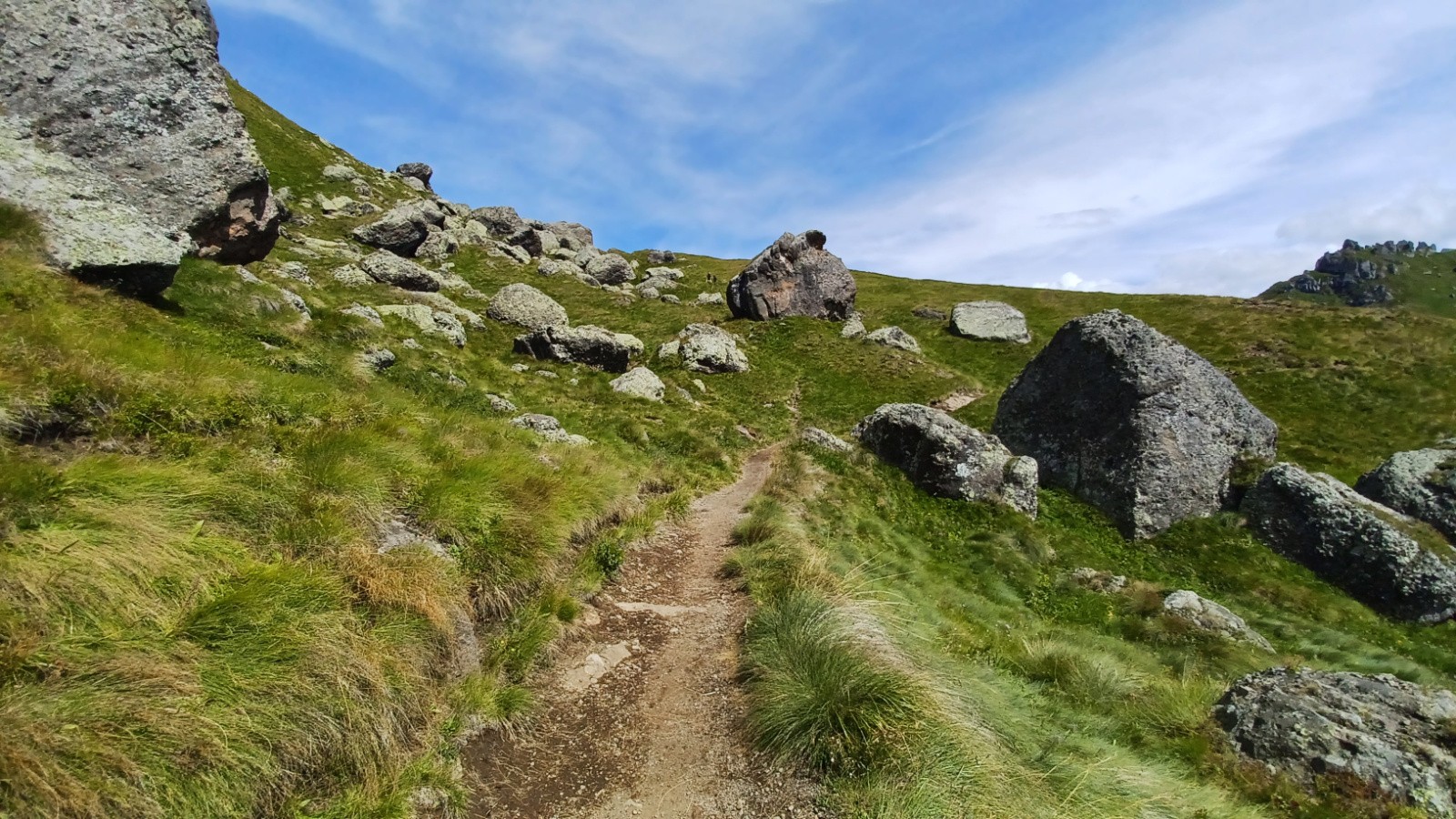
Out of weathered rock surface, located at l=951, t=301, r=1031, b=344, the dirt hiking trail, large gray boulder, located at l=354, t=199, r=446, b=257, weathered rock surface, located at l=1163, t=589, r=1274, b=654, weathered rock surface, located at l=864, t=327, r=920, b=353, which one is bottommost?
weathered rock surface, located at l=1163, t=589, r=1274, b=654

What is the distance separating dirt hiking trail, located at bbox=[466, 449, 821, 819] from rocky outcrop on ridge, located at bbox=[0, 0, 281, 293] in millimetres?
14243

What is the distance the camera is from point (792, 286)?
180 feet

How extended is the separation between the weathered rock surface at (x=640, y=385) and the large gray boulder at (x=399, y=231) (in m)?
30.8

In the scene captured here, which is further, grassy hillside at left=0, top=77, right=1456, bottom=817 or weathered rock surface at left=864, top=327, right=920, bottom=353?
weathered rock surface at left=864, top=327, right=920, bottom=353

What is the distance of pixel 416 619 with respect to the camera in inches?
316

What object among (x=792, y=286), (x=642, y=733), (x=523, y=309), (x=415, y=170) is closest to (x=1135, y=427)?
(x=642, y=733)

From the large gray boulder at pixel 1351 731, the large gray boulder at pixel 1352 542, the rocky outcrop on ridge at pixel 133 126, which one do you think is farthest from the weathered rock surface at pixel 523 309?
the large gray boulder at pixel 1351 731

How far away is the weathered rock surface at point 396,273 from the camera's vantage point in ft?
137

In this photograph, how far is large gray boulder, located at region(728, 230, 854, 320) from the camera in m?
54.6

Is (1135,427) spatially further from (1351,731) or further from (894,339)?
(894,339)

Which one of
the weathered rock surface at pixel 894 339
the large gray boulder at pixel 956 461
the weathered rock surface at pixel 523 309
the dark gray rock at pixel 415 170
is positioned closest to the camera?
the large gray boulder at pixel 956 461

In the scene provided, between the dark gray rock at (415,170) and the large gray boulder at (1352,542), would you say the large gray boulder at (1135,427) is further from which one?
the dark gray rock at (415,170)

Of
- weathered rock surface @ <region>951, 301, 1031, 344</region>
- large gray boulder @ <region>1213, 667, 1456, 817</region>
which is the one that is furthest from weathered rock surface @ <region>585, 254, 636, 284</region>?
large gray boulder @ <region>1213, 667, 1456, 817</region>

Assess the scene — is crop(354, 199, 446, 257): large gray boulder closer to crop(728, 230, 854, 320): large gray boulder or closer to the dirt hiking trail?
crop(728, 230, 854, 320): large gray boulder
